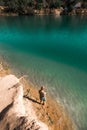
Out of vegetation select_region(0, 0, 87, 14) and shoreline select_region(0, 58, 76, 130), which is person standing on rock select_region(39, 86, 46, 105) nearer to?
shoreline select_region(0, 58, 76, 130)

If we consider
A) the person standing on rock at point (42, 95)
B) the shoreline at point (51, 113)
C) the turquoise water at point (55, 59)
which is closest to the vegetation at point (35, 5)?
the turquoise water at point (55, 59)

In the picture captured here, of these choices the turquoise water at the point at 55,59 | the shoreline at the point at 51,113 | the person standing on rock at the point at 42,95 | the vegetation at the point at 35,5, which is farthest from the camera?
the vegetation at the point at 35,5

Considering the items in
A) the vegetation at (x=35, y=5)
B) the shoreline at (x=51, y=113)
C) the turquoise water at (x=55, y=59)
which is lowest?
the vegetation at (x=35, y=5)

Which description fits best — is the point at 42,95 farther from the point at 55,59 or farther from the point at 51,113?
the point at 55,59

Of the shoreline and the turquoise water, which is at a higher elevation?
the shoreline

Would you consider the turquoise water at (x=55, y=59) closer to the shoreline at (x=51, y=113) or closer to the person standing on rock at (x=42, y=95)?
the shoreline at (x=51, y=113)

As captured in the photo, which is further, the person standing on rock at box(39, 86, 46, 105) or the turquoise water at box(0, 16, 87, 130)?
the turquoise water at box(0, 16, 87, 130)

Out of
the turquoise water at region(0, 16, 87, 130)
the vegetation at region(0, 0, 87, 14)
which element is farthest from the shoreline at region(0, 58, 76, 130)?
the vegetation at region(0, 0, 87, 14)

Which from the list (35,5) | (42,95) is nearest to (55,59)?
(42,95)
